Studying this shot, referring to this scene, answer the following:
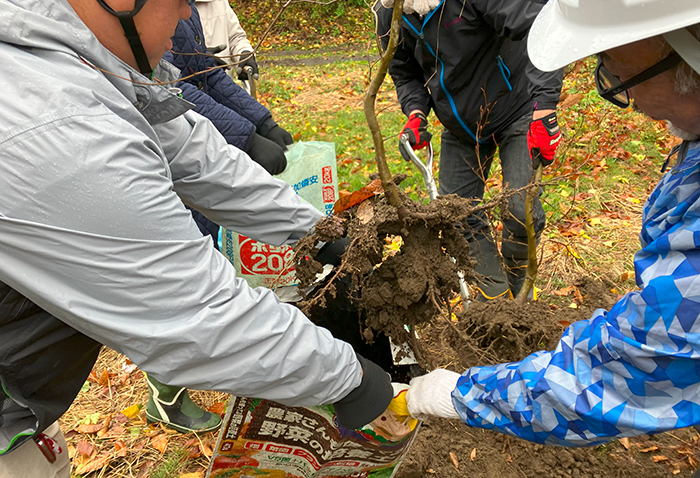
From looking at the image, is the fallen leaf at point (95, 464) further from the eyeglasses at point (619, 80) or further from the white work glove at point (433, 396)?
the eyeglasses at point (619, 80)

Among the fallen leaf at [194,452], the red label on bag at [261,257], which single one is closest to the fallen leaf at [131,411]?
the fallen leaf at [194,452]

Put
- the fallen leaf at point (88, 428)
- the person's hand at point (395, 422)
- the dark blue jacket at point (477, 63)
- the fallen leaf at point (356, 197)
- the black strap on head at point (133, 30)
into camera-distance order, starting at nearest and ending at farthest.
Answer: the black strap on head at point (133, 30)
the person's hand at point (395, 422)
the fallen leaf at point (356, 197)
the dark blue jacket at point (477, 63)
the fallen leaf at point (88, 428)

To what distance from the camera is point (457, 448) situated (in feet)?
7.22

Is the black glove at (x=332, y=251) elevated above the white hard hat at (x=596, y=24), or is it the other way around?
the white hard hat at (x=596, y=24)

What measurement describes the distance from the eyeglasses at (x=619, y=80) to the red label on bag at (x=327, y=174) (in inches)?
73.4

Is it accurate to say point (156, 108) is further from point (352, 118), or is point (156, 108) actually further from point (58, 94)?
point (352, 118)

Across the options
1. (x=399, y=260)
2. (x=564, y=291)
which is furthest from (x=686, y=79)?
(x=564, y=291)

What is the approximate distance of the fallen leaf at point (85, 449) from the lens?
2441mm

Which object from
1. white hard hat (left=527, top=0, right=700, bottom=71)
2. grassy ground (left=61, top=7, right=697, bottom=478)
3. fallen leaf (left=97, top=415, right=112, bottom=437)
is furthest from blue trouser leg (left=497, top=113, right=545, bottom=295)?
fallen leaf (left=97, top=415, right=112, bottom=437)

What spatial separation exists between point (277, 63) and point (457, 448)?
12822mm

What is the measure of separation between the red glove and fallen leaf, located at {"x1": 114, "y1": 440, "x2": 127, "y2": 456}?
8.54ft

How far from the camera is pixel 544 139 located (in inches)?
85.6

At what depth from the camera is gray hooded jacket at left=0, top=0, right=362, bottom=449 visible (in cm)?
93

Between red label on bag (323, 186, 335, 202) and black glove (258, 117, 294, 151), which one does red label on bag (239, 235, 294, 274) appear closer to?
red label on bag (323, 186, 335, 202)
